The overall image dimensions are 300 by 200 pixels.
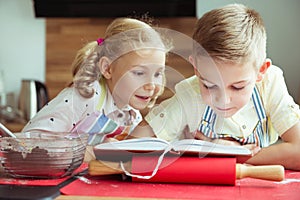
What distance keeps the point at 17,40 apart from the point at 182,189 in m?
2.74

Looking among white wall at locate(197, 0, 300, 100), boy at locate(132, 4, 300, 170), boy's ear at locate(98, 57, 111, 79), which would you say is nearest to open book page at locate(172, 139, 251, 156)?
boy at locate(132, 4, 300, 170)

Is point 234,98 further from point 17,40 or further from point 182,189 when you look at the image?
point 17,40

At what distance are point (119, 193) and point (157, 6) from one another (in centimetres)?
245

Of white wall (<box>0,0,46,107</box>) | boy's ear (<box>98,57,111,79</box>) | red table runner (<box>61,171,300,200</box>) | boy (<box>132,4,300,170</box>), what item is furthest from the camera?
white wall (<box>0,0,46,107</box>)

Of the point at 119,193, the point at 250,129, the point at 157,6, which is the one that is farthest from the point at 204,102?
the point at 157,6

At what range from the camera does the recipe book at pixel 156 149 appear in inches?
37.1

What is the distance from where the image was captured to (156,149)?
3.10 ft

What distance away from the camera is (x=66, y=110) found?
3.98ft

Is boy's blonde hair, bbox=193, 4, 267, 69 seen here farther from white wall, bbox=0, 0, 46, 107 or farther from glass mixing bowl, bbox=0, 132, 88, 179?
white wall, bbox=0, 0, 46, 107

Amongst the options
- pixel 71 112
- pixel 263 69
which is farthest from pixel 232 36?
pixel 71 112

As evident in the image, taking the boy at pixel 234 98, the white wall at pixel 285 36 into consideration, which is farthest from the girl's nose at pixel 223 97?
the white wall at pixel 285 36

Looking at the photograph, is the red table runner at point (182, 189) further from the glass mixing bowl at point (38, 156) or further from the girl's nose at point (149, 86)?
the girl's nose at point (149, 86)

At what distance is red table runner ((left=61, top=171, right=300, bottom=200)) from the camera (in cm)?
84

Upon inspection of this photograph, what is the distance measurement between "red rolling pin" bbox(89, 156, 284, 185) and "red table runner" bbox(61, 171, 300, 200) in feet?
0.04
